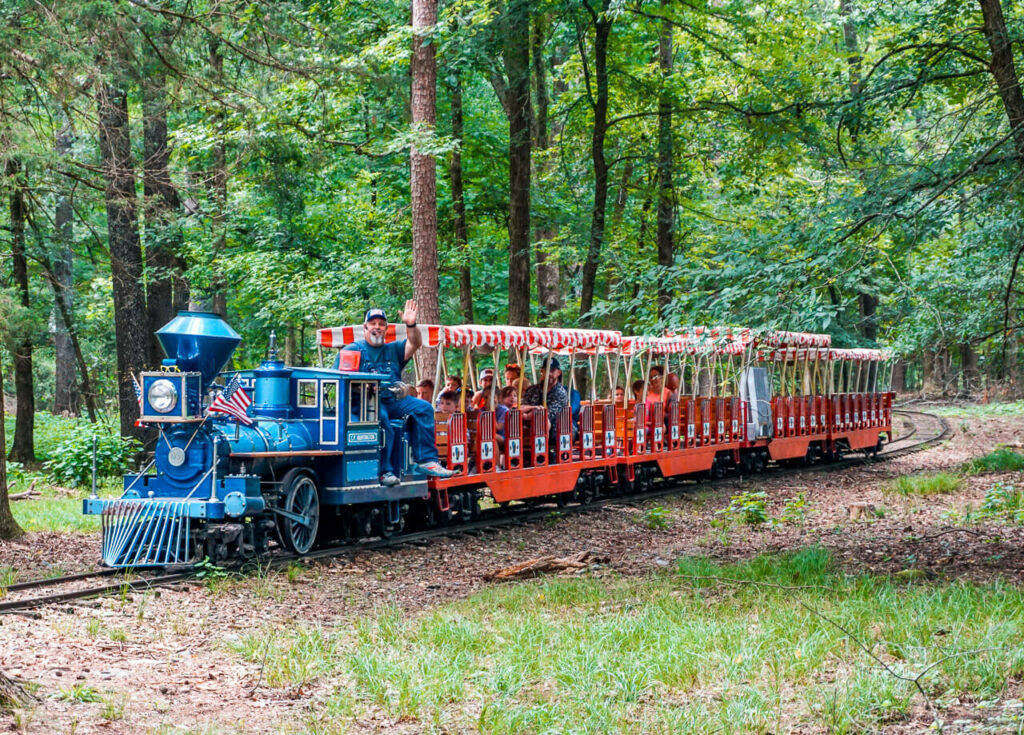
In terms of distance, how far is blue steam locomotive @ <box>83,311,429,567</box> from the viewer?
11.1 m

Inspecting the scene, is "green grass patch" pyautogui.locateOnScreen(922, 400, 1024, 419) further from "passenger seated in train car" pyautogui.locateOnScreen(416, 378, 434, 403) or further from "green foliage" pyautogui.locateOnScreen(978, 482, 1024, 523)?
"passenger seated in train car" pyautogui.locateOnScreen(416, 378, 434, 403)

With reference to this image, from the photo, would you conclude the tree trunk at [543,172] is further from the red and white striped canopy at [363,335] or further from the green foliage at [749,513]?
the green foliage at [749,513]

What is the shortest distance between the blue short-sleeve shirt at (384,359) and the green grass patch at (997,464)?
12594 millimetres

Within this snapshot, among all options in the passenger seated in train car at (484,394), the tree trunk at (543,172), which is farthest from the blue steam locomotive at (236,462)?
the tree trunk at (543,172)

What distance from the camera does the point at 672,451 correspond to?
2052 cm

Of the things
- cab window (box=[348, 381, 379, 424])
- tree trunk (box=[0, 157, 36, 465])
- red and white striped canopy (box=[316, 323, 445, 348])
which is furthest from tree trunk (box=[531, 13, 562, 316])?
cab window (box=[348, 381, 379, 424])

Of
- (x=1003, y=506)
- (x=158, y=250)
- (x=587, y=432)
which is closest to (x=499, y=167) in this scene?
(x=158, y=250)

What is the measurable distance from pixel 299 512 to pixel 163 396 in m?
2.28

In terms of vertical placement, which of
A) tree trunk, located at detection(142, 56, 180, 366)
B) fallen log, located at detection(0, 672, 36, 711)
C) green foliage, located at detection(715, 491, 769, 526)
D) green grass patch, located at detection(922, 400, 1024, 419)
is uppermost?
tree trunk, located at detection(142, 56, 180, 366)

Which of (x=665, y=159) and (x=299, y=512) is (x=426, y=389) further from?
(x=665, y=159)

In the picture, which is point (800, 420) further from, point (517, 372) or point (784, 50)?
point (517, 372)

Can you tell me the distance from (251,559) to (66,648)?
12.8 feet

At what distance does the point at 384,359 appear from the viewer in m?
14.0

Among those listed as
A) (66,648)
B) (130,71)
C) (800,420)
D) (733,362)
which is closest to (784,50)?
(733,362)
